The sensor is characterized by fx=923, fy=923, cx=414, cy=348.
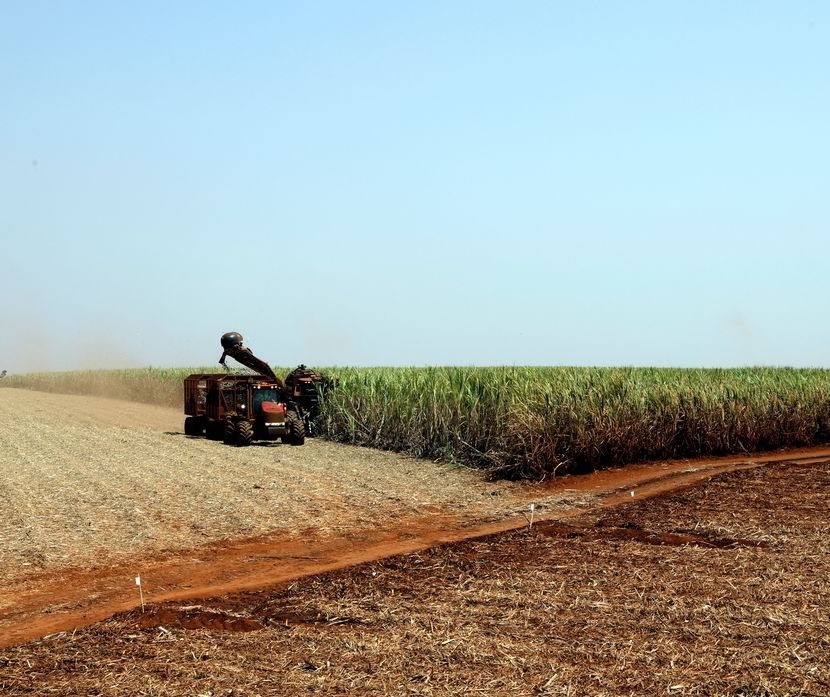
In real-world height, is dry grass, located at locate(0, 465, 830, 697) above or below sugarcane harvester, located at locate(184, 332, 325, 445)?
below

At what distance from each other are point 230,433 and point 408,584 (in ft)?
56.6

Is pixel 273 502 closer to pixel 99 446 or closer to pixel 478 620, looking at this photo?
pixel 478 620

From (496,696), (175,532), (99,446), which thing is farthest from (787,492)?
(99,446)

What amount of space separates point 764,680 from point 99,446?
2250 cm

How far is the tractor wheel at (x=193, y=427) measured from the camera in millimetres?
30578

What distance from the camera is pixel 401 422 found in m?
26.3

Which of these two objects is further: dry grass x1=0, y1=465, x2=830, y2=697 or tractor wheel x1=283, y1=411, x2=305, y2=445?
tractor wheel x1=283, y1=411, x2=305, y2=445

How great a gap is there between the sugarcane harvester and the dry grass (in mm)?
14955

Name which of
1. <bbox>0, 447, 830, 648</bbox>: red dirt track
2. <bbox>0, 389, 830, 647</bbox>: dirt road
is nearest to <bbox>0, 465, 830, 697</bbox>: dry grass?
<bbox>0, 447, 830, 648</bbox>: red dirt track

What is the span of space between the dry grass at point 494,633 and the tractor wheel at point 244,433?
48.8 ft

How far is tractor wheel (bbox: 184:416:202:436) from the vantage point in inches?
1204

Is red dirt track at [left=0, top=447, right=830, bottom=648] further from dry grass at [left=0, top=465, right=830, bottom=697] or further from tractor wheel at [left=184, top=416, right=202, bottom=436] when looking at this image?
tractor wheel at [left=184, top=416, right=202, bottom=436]

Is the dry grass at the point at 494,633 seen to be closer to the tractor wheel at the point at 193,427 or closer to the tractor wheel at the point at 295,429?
the tractor wheel at the point at 295,429

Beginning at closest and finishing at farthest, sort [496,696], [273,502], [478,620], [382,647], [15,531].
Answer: [496,696], [382,647], [478,620], [15,531], [273,502]
